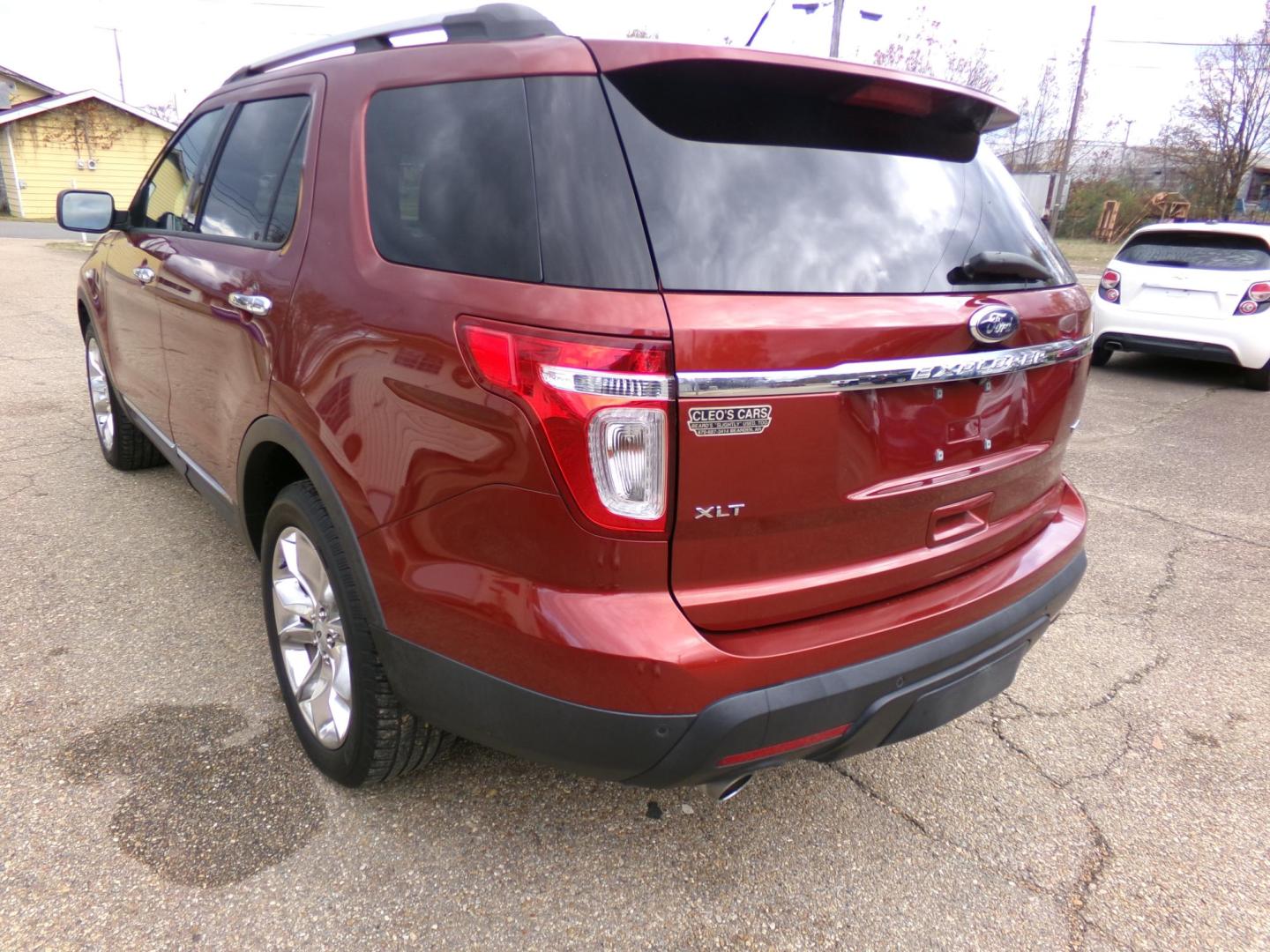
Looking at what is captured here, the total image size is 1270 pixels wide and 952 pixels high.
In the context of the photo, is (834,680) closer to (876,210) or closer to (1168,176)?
(876,210)

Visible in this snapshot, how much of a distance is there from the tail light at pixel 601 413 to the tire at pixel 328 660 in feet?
2.39

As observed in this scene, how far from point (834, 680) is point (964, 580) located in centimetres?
50

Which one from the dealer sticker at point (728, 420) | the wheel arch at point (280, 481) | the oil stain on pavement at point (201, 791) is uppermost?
the dealer sticker at point (728, 420)

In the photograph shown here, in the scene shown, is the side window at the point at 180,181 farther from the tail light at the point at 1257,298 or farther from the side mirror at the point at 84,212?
the tail light at the point at 1257,298

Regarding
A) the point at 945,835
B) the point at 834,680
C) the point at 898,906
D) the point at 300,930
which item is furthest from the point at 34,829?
the point at 945,835

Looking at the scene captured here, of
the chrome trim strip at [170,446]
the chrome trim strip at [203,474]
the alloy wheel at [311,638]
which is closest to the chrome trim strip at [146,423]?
the chrome trim strip at [170,446]

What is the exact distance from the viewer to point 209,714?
103 inches

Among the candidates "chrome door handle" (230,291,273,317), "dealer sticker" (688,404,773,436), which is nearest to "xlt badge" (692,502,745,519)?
"dealer sticker" (688,404,773,436)

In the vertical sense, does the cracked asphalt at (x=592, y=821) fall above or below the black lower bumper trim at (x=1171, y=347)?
below

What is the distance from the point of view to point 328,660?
2.29 metres

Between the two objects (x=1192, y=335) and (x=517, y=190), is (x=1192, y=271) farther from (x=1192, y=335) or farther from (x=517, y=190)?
(x=517, y=190)

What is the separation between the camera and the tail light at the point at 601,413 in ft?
5.00

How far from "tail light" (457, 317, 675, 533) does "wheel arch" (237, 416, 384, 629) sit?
2.08ft

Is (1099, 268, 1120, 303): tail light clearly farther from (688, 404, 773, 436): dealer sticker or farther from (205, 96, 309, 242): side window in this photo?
(688, 404, 773, 436): dealer sticker
